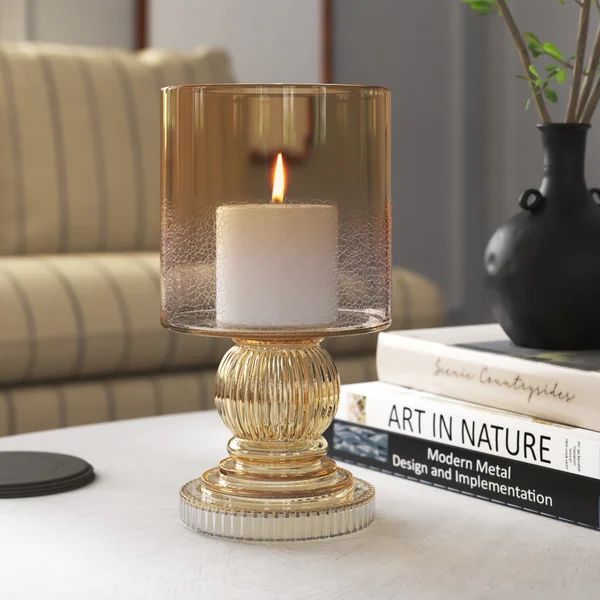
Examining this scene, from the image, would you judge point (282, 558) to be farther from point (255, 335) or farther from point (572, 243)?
point (572, 243)

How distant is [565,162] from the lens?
0.92m

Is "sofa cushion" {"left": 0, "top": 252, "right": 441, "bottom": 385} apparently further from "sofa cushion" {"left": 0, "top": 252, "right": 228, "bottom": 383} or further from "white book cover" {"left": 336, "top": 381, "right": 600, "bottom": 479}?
"white book cover" {"left": 336, "top": 381, "right": 600, "bottom": 479}

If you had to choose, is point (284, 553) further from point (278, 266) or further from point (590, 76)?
point (590, 76)

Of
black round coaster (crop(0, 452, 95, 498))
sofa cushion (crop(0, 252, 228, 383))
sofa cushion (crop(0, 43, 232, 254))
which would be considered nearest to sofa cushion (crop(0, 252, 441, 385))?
sofa cushion (crop(0, 252, 228, 383))

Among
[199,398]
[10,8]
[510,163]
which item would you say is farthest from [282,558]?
[510,163]

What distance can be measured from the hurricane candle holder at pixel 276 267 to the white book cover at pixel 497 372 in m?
0.14

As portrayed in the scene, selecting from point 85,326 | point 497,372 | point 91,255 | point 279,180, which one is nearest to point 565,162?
point 497,372

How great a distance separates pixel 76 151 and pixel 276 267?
1.77m

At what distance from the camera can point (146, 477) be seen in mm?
839

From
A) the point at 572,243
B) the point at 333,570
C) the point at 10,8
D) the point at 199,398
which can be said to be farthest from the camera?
the point at 10,8

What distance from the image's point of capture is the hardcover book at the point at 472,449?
0.73 metres

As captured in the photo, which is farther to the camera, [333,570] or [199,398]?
[199,398]

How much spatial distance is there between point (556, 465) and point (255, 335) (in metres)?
0.22

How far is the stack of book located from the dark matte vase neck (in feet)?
0.42
